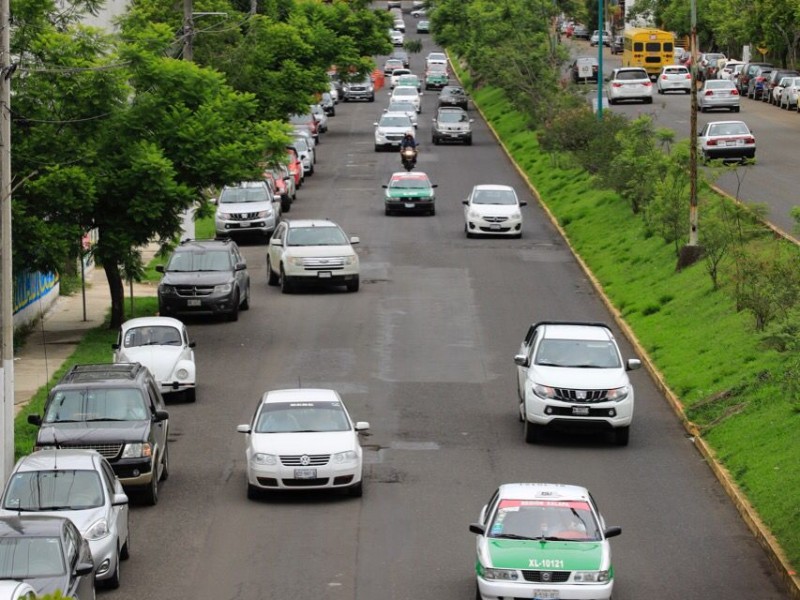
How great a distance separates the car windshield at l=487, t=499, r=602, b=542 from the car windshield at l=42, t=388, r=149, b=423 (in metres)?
6.95

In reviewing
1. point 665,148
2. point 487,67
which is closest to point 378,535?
point 665,148

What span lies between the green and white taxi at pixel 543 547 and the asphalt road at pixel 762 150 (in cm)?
1419

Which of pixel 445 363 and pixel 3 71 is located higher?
pixel 3 71

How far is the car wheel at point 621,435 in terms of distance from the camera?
25297 mm

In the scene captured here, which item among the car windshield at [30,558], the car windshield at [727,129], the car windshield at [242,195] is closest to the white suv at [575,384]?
the car windshield at [30,558]

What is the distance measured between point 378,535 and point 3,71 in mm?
8277

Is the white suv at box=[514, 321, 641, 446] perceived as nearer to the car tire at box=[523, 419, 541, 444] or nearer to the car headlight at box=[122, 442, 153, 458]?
the car tire at box=[523, 419, 541, 444]

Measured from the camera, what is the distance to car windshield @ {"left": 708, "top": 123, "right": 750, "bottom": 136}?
53.1m

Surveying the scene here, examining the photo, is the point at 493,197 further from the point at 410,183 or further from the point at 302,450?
the point at 302,450

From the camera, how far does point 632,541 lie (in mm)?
20172

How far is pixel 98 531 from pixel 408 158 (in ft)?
153

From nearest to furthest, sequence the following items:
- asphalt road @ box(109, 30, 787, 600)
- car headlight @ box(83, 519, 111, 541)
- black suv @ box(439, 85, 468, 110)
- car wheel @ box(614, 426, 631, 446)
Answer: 1. car headlight @ box(83, 519, 111, 541)
2. asphalt road @ box(109, 30, 787, 600)
3. car wheel @ box(614, 426, 631, 446)
4. black suv @ box(439, 85, 468, 110)

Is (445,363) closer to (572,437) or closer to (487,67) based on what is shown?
(572,437)

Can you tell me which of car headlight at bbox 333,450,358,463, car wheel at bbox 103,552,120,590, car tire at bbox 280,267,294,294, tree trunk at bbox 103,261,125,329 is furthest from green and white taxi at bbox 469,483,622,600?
car tire at bbox 280,267,294,294
